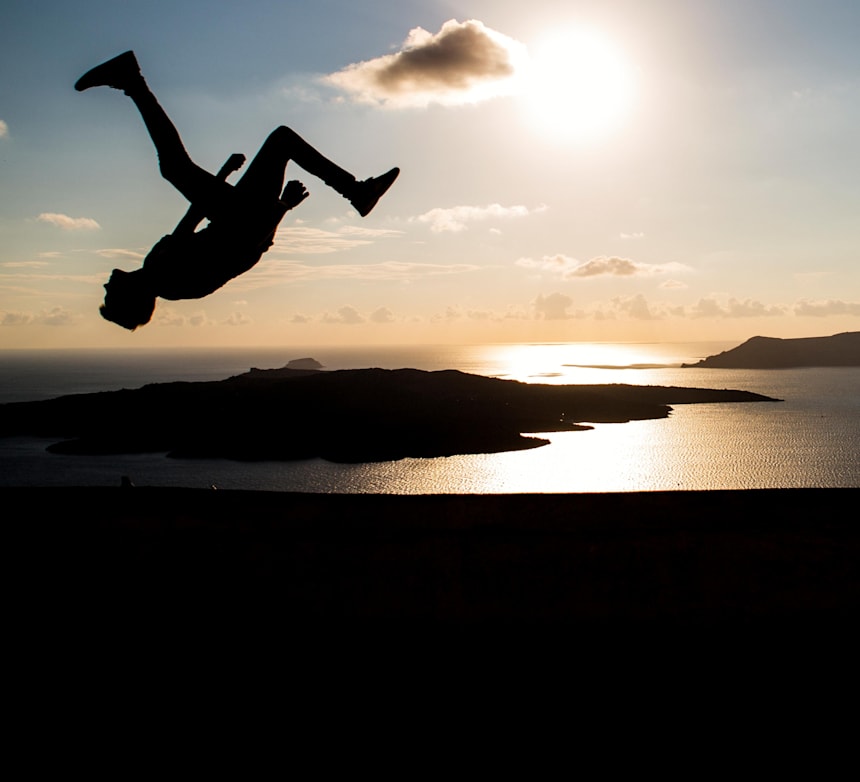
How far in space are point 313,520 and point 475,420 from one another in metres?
68.0

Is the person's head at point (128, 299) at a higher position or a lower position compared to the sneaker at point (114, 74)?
lower

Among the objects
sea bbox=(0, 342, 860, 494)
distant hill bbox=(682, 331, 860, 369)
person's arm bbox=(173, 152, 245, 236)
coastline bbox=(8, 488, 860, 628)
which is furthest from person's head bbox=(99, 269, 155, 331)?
distant hill bbox=(682, 331, 860, 369)

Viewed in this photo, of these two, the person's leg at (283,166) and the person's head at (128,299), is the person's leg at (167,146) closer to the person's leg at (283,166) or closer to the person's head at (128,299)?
the person's leg at (283,166)

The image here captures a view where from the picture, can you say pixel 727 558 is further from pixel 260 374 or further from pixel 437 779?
pixel 260 374

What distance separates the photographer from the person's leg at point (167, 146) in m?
4.12

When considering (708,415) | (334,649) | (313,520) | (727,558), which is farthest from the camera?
(708,415)

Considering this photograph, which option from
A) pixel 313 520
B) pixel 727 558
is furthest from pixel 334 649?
pixel 727 558

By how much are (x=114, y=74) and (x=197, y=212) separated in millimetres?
882

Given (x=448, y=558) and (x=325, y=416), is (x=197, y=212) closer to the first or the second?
(x=448, y=558)

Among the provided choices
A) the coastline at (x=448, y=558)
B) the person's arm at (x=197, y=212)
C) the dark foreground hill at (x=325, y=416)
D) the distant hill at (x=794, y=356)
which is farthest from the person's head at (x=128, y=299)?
the distant hill at (x=794, y=356)

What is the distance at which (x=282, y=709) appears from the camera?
2.78 m

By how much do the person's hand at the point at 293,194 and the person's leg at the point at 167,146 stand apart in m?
0.36

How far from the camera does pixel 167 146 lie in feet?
14.1

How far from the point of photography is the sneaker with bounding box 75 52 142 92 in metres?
4.00
